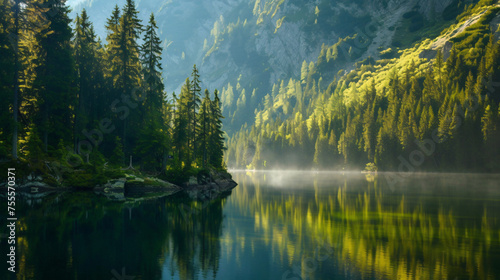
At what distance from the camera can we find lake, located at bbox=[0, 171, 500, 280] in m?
16.5

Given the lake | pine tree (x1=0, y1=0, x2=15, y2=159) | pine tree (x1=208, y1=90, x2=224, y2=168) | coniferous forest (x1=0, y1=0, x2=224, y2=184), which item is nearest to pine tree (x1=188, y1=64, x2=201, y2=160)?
coniferous forest (x1=0, y1=0, x2=224, y2=184)

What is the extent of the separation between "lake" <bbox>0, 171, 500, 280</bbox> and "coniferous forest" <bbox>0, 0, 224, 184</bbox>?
16.1 meters

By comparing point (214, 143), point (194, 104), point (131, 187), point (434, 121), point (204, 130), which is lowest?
point (131, 187)

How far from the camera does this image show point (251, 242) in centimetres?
2338

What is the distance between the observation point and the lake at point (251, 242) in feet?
54.1

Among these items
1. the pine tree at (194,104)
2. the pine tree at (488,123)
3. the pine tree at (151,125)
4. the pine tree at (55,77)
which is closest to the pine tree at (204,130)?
the pine tree at (194,104)

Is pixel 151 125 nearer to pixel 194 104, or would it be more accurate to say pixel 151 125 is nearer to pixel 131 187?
pixel 194 104

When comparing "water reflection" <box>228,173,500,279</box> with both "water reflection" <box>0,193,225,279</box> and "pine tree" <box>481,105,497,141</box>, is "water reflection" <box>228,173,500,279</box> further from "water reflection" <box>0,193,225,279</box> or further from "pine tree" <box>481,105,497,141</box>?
"pine tree" <box>481,105,497,141</box>

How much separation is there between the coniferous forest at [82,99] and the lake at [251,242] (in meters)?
16.1

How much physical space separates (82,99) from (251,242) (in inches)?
1978

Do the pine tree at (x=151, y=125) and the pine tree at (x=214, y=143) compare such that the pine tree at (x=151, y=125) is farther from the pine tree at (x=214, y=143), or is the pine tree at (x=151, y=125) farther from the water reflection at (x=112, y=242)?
the water reflection at (x=112, y=242)

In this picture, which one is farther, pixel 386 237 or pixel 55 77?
pixel 55 77

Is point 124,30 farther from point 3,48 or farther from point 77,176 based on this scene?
point 77,176

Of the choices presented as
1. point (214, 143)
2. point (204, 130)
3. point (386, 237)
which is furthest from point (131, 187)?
point (386, 237)
